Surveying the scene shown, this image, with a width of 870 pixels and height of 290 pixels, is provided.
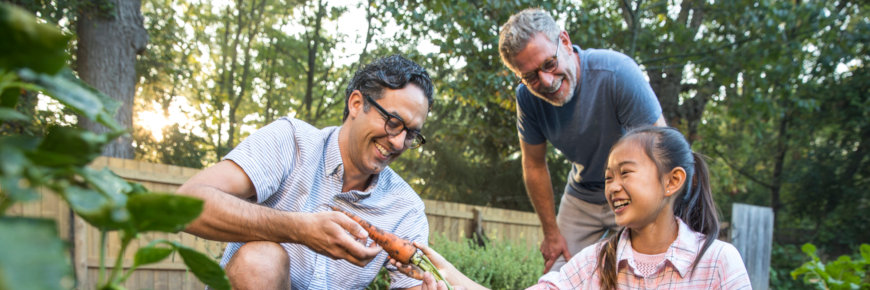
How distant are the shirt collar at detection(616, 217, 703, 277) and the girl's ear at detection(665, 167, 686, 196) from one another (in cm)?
13

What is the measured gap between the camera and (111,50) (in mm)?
7070

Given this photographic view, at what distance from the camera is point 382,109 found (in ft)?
8.28

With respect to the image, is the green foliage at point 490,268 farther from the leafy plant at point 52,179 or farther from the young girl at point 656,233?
the leafy plant at point 52,179

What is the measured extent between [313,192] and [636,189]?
1.24 m

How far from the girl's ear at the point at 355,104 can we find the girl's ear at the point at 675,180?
1.25m

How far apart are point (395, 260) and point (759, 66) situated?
27.3 feet

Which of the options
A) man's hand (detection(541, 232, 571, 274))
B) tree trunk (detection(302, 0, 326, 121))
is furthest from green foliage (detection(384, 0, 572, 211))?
man's hand (detection(541, 232, 571, 274))

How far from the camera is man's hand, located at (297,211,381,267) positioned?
1.91m

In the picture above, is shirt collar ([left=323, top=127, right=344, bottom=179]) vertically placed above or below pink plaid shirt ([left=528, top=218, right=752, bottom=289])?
above

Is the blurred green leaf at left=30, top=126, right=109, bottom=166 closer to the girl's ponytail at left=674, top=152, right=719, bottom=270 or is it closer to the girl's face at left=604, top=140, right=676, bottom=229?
the girl's face at left=604, top=140, right=676, bottom=229

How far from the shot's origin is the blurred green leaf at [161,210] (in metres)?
0.52

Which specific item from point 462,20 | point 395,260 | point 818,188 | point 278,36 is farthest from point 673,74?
point 395,260

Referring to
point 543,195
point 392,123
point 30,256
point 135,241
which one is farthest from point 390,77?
point 135,241

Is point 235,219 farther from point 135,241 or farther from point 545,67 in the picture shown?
point 135,241
